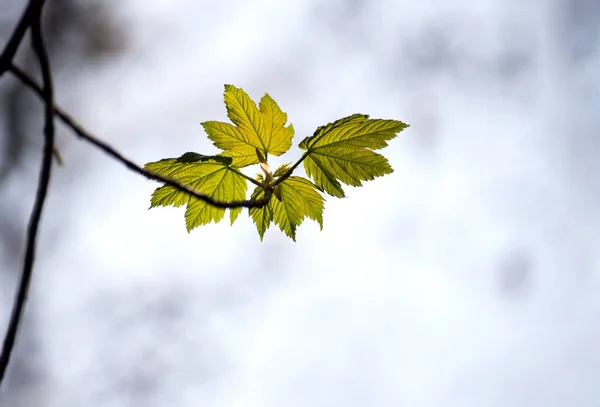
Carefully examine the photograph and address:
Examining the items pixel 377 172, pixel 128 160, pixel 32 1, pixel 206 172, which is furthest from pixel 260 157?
pixel 32 1

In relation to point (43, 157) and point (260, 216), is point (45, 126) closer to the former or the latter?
point (43, 157)

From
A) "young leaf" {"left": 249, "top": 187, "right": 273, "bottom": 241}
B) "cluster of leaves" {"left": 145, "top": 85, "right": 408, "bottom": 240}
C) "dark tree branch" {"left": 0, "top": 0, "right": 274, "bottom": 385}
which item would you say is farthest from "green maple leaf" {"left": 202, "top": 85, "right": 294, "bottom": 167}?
"dark tree branch" {"left": 0, "top": 0, "right": 274, "bottom": 385}

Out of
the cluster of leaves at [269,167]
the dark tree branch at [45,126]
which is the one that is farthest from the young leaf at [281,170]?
the dark tree branch at [45,126]

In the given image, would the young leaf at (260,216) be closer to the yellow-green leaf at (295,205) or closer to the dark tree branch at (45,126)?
the yellow-green leaf at (295,205)

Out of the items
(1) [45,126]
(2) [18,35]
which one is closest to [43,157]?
(1) [45,126]

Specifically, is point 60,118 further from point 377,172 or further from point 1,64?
point 377,172

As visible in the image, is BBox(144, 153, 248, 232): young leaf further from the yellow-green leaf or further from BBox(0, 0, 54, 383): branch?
BBox(0, 0, 54, 383): branch

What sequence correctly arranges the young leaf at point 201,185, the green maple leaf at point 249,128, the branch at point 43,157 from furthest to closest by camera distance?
the green maple leaf at point 249,128
the young leaf at point 201,185
the branch at point 43,157
